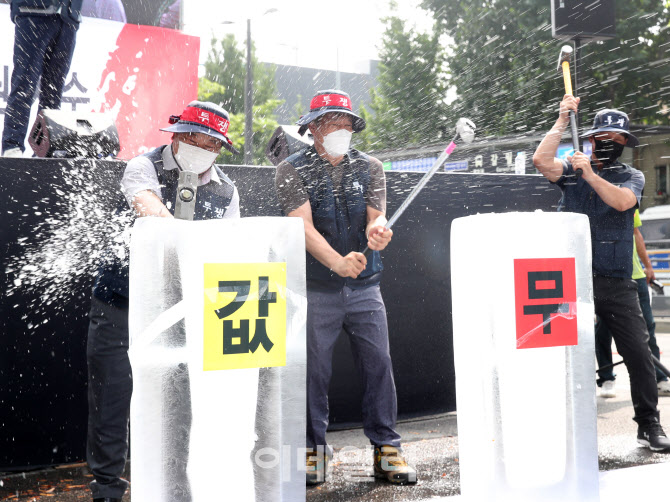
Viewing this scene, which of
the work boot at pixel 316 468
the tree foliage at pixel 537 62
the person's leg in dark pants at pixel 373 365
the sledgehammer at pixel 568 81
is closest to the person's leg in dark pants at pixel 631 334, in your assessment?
the sledgehammer at pixel 568 81

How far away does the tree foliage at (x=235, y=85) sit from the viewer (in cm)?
2086

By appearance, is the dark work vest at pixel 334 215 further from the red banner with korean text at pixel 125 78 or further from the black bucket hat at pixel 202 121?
the red banner with korean text at pixel 125 78

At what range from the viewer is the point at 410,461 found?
3.91m

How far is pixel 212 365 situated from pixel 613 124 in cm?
322

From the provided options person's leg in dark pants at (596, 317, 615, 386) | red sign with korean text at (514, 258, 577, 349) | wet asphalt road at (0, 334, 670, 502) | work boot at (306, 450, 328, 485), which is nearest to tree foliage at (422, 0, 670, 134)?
person's leg in dark pants at (596, 317, 615, 386)

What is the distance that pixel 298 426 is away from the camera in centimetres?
190

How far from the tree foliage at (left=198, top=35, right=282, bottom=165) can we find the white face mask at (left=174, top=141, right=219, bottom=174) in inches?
661

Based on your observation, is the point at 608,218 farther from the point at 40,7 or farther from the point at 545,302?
the point at 40,7

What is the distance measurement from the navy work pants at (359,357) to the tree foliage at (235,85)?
1655 cm

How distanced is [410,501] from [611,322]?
1597 millimetres

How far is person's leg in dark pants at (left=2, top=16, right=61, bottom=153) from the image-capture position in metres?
4.66

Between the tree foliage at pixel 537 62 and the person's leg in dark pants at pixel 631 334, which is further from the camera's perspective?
the tree foliage at pixel 537 62

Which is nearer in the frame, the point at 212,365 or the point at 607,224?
the point at 212,365

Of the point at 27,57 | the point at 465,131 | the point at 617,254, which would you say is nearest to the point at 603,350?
the point at 617,254
